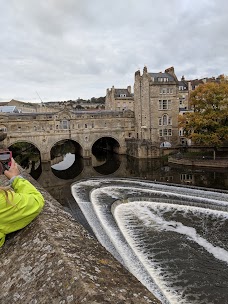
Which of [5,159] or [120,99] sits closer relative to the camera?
[5,159]

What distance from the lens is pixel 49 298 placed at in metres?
2.64

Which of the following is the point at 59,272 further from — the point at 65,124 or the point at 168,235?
the point at 65,124

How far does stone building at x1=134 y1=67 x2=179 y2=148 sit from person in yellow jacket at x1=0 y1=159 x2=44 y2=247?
39.9 meters

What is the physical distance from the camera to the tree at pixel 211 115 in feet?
111

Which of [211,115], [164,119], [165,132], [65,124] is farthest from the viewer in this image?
[165,132]

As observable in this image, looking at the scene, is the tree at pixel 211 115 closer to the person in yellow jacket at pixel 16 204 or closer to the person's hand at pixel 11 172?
the person's hand at pixel 11 172

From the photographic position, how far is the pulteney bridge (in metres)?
41.7

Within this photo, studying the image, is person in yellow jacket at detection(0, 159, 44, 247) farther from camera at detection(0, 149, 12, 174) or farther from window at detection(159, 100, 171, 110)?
window at detection(159, 100, 171, 110)

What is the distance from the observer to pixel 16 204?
10.7 feet

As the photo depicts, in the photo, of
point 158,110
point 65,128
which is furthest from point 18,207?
point 158,110

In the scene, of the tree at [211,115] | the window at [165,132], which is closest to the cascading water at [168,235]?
the tree at [211,115]

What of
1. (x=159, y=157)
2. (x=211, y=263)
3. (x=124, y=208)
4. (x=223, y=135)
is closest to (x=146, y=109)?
(x=159, y=157)

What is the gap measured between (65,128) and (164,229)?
107 feet

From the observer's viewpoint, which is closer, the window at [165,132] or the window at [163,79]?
the window at [165,132]
